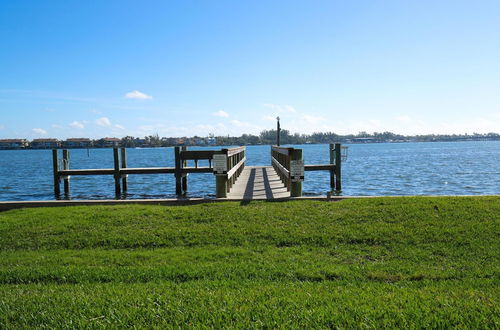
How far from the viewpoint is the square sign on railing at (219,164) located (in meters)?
11.9

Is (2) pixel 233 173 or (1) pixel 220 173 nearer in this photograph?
(1) pixel 220 173

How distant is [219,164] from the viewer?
469 inches

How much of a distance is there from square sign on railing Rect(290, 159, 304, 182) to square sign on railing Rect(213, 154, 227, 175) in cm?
192

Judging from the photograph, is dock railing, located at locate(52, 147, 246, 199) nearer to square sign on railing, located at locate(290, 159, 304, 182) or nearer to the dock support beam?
the dock support beam

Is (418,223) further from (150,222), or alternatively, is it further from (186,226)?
(150,222)

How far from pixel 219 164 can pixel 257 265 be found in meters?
5.88

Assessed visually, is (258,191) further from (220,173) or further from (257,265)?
(257,265)

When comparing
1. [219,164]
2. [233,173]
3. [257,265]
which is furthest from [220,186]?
[257,265]

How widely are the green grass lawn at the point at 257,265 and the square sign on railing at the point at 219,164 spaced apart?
1783mm

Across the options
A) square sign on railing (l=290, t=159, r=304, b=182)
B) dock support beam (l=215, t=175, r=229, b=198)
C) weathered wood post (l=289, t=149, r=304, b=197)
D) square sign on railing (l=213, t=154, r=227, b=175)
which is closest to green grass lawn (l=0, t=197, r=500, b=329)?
weathered wood post (l=289, t=149, r=304, b=197)

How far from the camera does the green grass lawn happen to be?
4359mm

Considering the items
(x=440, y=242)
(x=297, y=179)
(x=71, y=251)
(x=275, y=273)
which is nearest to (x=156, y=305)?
(x=275, y=273)

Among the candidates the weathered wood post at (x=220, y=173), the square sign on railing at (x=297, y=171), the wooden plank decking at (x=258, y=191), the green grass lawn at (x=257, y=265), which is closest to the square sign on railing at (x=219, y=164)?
the weathered wood post at (x=220, y=173)

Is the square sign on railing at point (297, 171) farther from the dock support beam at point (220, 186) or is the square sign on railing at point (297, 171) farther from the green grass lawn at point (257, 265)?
the dock support beam at point (220, 186)
